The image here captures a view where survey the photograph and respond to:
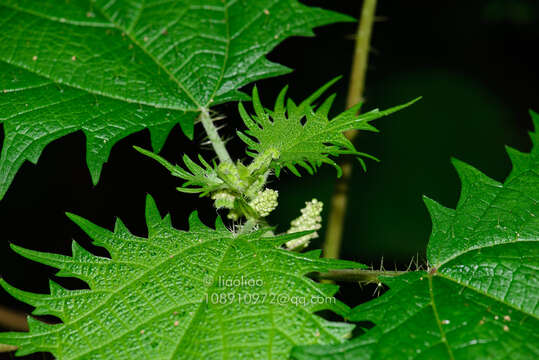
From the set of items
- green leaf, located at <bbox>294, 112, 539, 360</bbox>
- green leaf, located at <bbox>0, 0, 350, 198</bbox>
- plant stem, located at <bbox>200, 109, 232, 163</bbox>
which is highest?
green leaf, located at <bbox>0, 0, 350, 198</bbox>

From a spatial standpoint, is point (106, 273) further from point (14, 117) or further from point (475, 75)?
point (475, 75)

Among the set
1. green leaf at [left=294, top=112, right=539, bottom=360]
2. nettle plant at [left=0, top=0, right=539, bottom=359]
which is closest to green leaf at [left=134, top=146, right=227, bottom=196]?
nettle plant at [left=0, top=0, right=539, bottom=359]

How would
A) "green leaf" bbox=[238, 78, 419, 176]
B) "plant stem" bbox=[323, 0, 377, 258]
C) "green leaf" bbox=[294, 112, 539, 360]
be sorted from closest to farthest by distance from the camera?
"green leaf" bbox=[294, 112, 539, 360], "green leaf" bbox=[238, 78, 419, 176], "plant stem" bbox=[323, 0, 377, 258]

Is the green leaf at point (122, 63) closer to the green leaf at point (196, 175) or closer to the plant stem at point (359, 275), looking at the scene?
the green leaf at point (196, 175)

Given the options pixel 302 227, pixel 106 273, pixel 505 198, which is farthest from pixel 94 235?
pixel 505 198

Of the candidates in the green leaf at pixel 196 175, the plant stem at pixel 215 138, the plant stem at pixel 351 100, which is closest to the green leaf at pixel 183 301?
the green leaf at pixel 196 175

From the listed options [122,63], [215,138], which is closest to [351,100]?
[215,138]

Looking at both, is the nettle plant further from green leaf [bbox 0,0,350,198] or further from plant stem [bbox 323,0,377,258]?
plant stem [bbox 323,0,377,258]

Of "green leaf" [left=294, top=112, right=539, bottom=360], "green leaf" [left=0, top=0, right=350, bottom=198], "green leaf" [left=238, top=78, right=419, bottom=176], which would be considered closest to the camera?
"green leaf" [left=294, top=112, right=539, bottom=360]
